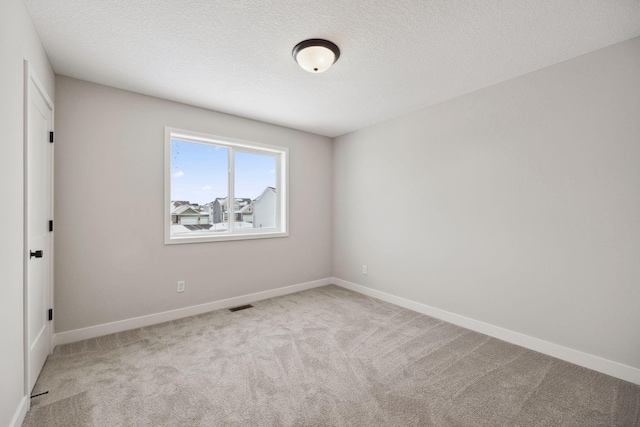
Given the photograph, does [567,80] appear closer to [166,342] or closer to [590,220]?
[590,220]

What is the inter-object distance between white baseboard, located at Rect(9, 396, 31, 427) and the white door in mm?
107

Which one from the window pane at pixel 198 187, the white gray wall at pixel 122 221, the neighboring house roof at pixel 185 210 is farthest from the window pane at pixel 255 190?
the neighboring house roof at pixel 185 210

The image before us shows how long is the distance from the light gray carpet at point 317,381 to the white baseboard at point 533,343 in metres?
0.07

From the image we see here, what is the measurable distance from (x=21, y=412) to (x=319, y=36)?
314 centimetres

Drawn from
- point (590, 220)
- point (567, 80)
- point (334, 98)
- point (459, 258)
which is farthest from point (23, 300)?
point (567, 80)

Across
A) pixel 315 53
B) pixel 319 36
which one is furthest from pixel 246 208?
pixel 319 36

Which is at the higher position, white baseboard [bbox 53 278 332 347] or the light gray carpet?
white baseboard [bbox 53 278 332 347]

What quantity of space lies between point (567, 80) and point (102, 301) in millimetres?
4899

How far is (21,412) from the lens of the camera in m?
1.66

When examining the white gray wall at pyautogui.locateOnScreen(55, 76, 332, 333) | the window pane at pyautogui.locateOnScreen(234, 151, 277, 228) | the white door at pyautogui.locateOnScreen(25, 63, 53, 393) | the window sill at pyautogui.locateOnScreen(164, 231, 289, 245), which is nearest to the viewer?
the white door at pyautogui.locateOnScreen(25, 63, 53, 393)

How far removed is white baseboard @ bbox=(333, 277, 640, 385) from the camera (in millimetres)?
2143

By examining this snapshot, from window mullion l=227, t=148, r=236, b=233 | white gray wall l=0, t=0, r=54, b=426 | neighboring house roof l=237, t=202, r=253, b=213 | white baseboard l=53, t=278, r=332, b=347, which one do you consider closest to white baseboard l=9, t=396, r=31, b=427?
white gray wall l=0, t=0, r=54, b=426

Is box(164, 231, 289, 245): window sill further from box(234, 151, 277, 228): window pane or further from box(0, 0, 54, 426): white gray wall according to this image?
box(0, 0, 54, 426): white gray wall

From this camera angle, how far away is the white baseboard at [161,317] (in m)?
2.70
